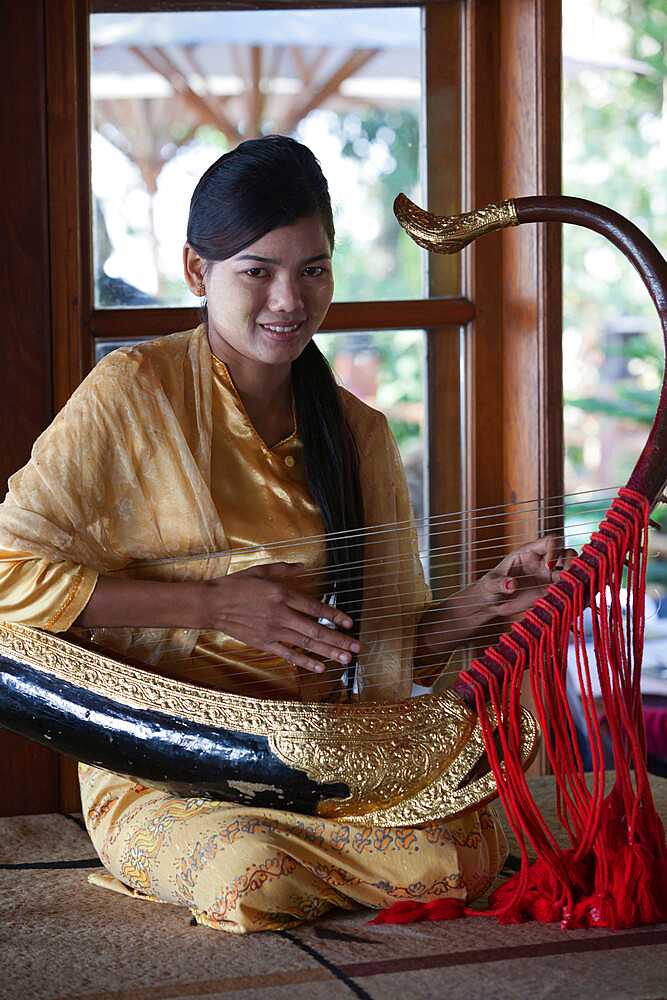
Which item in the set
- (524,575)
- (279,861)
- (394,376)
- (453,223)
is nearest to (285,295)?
(453,223)

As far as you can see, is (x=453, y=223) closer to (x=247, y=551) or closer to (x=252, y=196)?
(x=252, y=196)

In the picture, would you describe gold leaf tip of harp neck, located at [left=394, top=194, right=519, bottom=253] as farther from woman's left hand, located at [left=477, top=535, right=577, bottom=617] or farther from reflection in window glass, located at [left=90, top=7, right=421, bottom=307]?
reflection in window glass, located at [left=90, top=7, right=421, bottom=307]

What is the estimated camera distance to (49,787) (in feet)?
6.31

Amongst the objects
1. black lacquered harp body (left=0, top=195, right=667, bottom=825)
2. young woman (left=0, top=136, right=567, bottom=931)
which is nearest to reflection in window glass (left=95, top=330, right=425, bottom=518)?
young woman (left=0, top=136, right=567, bottom=931)

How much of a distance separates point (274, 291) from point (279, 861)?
0.78 meters

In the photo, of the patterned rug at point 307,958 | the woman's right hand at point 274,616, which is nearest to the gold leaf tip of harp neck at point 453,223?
the woman's right hand at point 274,616

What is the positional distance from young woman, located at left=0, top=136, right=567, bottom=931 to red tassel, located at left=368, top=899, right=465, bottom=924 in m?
0.02

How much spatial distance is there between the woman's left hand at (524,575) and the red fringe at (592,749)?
11 cm

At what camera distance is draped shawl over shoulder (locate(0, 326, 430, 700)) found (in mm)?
1426

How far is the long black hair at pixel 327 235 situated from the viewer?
4.89ft

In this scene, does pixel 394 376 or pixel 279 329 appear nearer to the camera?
pixel 279 329

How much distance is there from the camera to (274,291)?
151cm

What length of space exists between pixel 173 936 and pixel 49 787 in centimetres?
65

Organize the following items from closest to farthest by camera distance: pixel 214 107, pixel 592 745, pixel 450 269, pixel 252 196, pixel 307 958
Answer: pixel 307 958, pixel 592 745, pixel 252 196, pixel 214 107, pixel 450 269
